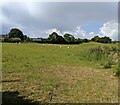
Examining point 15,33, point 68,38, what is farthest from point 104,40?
point 15,33

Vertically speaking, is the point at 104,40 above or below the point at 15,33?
below

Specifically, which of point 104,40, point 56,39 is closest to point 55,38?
point 56,39

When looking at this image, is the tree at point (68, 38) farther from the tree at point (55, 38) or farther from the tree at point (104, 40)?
the tree at point (104, 40)

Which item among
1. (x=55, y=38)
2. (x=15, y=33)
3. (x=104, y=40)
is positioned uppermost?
(x=15, y=33)

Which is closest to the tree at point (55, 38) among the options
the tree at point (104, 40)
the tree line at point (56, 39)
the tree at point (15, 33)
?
the tree line at point (56, 39)

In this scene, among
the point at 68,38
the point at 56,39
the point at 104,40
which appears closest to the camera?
the point at 104,40

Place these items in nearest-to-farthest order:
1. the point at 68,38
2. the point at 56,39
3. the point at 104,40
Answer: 1. the point at 104,40
2. the point at 56,39
3. the point at 68,38

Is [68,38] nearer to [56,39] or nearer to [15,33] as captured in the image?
[56,39]

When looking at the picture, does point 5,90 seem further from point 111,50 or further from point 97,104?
point 111,50

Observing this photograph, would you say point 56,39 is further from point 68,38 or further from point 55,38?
point 68,38

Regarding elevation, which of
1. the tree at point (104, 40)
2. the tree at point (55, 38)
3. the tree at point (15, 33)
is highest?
the tree at point (15, 33)

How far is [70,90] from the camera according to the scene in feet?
41.8

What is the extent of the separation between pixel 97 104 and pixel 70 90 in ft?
8.56

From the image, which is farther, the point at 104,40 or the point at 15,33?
the point at 15,33
